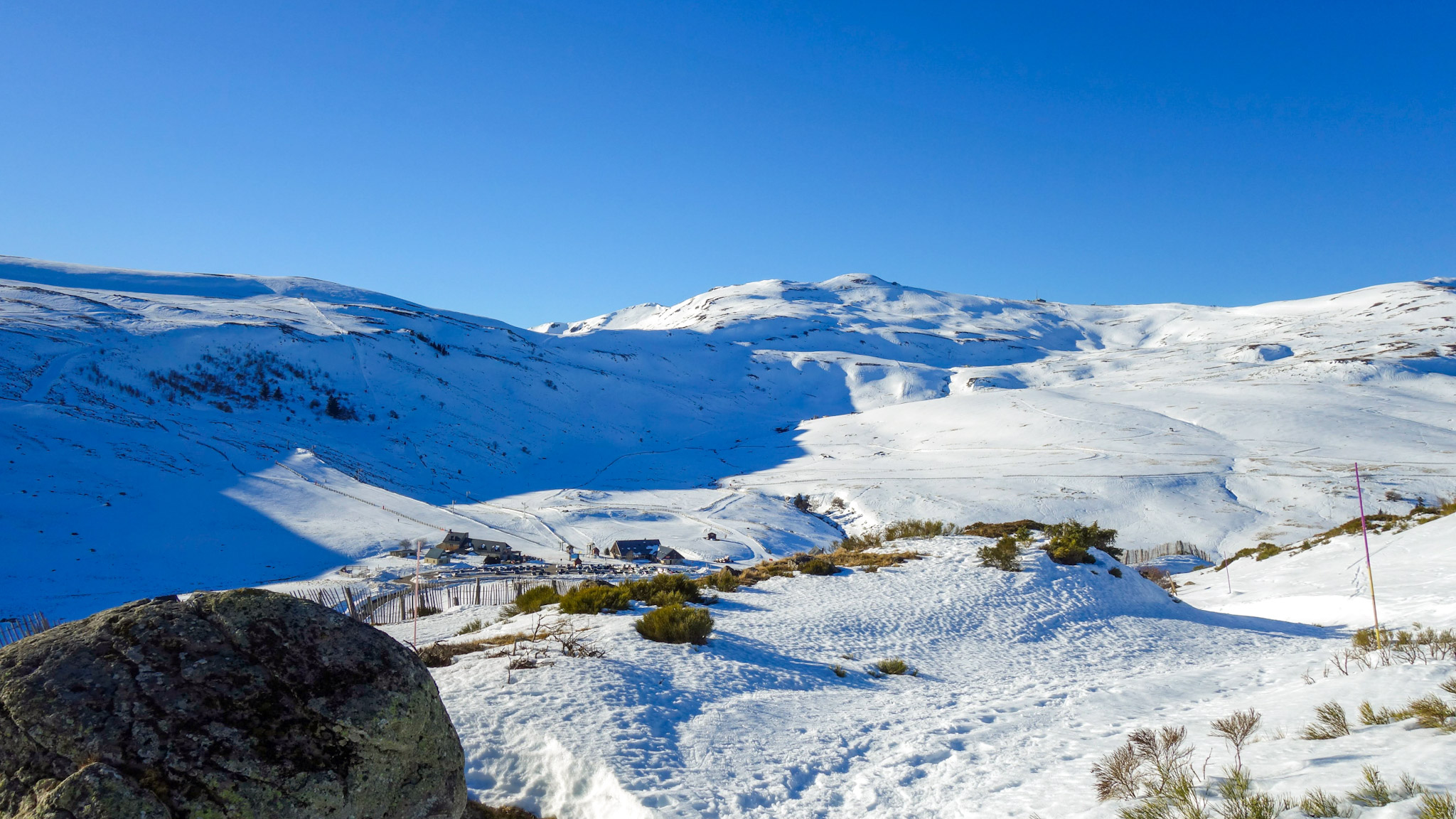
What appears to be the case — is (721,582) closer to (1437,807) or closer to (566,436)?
(1437,807)

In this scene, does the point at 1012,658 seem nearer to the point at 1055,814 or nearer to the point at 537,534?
the point at 1055,814

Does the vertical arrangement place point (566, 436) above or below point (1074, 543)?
below

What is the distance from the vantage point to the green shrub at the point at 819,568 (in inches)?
631

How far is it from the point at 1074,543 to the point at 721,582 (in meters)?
8.95

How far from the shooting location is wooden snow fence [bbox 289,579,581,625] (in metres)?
15.7

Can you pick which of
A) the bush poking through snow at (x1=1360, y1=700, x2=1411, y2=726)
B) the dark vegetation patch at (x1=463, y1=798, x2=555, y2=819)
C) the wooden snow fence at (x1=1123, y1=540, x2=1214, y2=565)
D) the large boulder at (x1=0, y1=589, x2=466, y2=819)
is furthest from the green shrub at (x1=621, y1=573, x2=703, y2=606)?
the wooden snow fence at (x1=1123, y1=540, x2=1214, y2=565)

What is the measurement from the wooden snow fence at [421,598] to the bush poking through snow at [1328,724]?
1313 centimetres

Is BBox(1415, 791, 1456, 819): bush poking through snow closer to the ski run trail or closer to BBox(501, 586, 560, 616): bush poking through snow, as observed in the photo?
the ski run trail

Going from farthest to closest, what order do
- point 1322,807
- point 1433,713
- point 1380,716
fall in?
point 1380,716 → point 1433,713 → point 1322,807

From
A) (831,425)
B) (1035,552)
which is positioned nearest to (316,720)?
(1035,552)

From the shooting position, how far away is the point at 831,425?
8325 centimetres

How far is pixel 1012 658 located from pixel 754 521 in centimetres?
3368

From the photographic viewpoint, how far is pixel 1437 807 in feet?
11.3

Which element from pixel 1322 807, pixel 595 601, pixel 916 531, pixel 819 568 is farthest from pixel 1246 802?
pixel 916 531
